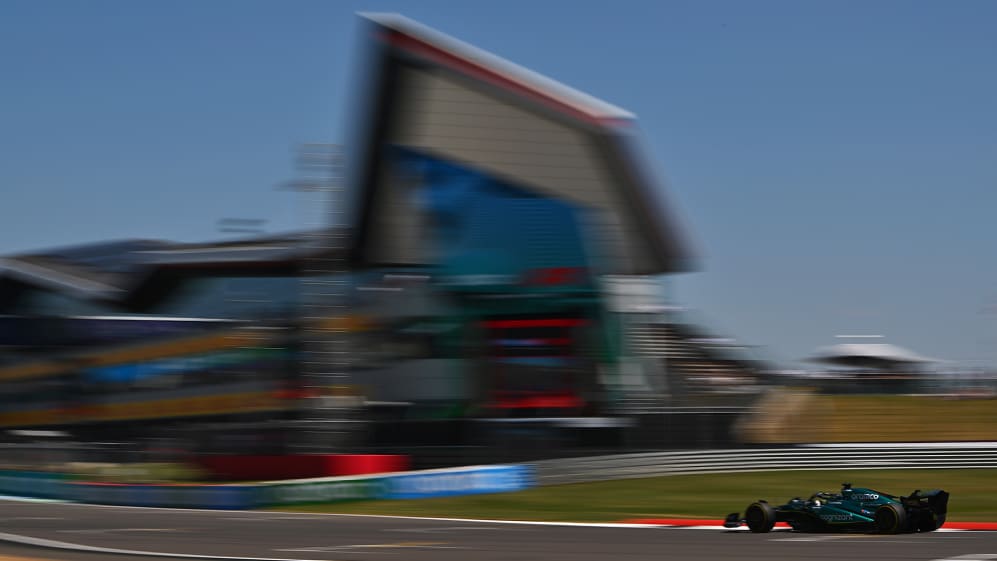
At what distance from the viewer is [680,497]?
2358 centimetres

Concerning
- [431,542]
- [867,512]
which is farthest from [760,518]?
[431,542]

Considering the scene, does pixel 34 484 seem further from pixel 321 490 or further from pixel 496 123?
pixel 496 123

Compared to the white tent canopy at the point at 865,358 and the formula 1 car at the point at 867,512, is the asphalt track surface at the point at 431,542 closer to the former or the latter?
the formula 1 car at the point at 867,512

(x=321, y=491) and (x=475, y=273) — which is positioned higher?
(x=475, y=273)

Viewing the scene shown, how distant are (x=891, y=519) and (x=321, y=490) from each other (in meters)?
12.6

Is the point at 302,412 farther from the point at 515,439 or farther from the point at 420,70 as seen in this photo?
the point at 420,70

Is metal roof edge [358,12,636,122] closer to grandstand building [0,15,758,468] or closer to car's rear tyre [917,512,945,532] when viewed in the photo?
grandstand building [0,15,758,468]

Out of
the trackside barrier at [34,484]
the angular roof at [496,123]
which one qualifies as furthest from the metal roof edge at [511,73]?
the trackside barrier at [34,484]

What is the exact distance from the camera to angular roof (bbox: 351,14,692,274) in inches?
1362

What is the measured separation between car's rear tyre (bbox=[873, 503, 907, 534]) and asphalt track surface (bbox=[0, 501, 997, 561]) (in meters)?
0.16

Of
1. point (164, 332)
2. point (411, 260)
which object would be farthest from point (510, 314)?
point (164, 332)

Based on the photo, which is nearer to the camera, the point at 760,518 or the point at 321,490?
the point at 760,518

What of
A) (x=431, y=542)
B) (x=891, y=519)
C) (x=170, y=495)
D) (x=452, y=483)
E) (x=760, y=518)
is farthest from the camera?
(x=170, y=495)

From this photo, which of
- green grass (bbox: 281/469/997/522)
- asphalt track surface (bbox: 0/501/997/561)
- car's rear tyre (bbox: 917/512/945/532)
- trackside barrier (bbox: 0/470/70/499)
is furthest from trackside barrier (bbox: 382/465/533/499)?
car's rear tyre (bbox: 917/512/945/532)
